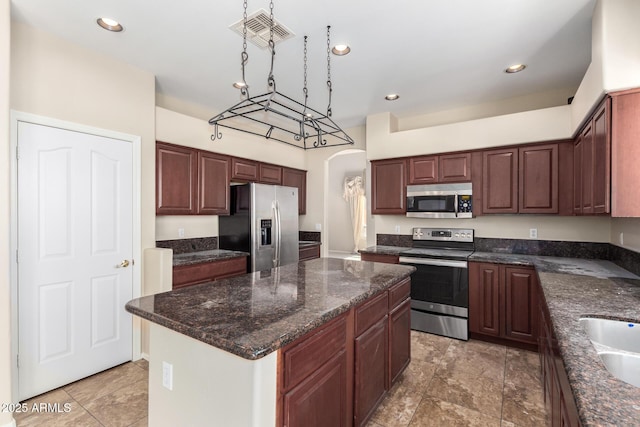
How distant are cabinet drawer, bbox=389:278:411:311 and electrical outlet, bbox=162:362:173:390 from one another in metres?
1.44

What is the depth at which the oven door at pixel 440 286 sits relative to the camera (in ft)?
11.0

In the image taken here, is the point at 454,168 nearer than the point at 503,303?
No

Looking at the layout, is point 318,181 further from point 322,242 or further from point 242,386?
point 242,386

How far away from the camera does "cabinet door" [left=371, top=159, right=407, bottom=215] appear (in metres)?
4.10

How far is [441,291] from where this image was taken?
3.45m

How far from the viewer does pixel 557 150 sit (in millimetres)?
3182

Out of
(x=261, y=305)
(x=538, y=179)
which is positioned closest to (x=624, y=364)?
(x=261, y=305)

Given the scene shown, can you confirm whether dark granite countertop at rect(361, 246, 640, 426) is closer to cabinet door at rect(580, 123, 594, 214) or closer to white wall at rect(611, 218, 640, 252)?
white wall at rect(611, 218, 640, 252)

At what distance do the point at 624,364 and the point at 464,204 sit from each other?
2580mm

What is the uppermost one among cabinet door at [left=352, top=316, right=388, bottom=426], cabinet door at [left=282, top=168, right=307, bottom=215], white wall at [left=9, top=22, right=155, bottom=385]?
white wall at [left=9, top=22, right=155, bottom=385]

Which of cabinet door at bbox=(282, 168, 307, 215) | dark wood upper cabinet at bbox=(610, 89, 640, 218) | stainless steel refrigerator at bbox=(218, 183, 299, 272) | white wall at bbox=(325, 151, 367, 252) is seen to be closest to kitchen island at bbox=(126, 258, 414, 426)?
dark wood upper cabinet at bbox=(610, 89, 640, 218)

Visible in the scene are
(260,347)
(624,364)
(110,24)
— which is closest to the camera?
(260,347)

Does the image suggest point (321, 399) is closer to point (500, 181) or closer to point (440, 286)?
point (440, 286)
